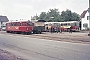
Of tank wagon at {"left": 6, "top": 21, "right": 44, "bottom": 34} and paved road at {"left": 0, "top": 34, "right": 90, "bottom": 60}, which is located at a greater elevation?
tank wagon at {"left": 6, "top": 21, "right": 44, "bottom": 34}

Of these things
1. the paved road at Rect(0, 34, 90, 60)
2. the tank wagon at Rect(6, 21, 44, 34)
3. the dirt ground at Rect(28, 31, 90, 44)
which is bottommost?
the paved road at Rect(0, 34, 90, 60)

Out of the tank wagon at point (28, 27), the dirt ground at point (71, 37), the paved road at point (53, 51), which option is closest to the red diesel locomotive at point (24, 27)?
the tank wagon at point (28, 27)

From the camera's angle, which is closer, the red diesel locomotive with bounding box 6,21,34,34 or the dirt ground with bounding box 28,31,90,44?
the dirt ground with bounding box 28,31,90,44

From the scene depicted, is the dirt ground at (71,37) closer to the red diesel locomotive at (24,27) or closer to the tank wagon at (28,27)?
the red diesel locomotive at (24,27)

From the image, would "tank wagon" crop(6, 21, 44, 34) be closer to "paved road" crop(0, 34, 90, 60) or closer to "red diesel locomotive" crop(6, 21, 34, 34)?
"red diesel locomotive" crop(6, 21, 34, 34)

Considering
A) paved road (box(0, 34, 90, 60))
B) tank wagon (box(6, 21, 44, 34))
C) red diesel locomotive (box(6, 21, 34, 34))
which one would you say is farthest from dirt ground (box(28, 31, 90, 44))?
tank wagon (box(6, 21, 44, 34))

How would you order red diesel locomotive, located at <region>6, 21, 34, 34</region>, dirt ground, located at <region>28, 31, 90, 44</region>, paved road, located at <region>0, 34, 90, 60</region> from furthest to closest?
red diesel locomotive, located at <region>6, 21, 34, 34</region> < dirt ground, located at <region>28, 31, 90, 44</region> < paved road, located at <region>0, 34, 90, 60</region>

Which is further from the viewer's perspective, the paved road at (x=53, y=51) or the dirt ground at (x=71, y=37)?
the dirt ground at (x=71, y=37)

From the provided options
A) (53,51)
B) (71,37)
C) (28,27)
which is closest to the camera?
(53,51)

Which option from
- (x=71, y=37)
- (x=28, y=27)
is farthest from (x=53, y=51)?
(x=28, y=27)

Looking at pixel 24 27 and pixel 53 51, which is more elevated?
pixel 24 27

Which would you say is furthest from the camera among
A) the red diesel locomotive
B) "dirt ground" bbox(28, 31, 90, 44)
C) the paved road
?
the red diesel locomotive

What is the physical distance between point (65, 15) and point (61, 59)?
295 feet

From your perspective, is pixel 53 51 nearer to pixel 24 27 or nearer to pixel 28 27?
pixel 28 27
